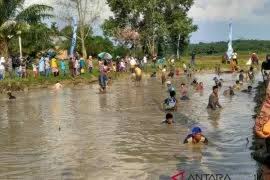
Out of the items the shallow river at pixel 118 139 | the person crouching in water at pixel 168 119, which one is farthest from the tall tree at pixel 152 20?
the person crouching in water at pixel 168 119

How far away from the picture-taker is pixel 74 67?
34625mm

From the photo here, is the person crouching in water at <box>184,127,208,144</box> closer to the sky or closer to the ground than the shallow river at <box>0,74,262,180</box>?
closer to the sky

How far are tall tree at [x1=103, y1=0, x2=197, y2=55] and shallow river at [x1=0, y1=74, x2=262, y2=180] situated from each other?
28984mm

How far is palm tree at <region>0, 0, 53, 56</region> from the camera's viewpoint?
3122 centimetres

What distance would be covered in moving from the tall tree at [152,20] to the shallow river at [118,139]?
28984 mm

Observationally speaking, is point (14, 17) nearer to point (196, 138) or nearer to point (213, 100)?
point (213, 100)

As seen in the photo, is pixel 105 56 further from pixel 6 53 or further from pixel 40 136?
pixel 40 136

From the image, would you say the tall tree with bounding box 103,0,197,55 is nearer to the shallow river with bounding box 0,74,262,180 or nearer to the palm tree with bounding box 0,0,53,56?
the palm tree with bounding box 0,0,53,56

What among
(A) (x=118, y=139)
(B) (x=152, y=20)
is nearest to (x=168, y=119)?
(A) (x=118, y=139)

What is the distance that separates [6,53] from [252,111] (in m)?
17.7

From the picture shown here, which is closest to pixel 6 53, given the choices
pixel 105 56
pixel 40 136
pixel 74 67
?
pixel 74 67

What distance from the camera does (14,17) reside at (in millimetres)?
32156

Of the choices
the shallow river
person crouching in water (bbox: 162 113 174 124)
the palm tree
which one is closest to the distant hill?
the palm tree

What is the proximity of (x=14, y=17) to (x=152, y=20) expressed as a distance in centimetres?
2269
